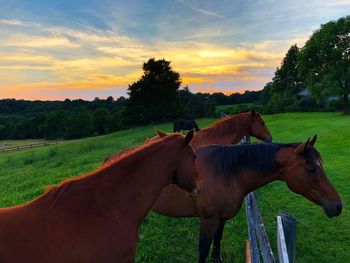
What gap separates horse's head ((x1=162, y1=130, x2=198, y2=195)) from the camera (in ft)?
11.7

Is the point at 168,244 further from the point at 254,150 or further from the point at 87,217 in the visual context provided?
the point at 87,217

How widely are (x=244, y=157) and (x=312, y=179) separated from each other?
933mm

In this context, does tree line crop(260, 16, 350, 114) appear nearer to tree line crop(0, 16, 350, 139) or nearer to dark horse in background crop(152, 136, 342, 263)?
tree line crop(0, 16, 350, 139)


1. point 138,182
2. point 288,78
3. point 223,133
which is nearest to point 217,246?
point 223,133

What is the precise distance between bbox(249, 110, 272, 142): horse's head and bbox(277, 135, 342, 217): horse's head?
10.9 feet

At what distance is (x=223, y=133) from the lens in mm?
7031

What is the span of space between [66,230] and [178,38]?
18.1 meters

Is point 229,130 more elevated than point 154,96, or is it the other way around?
point 154,96

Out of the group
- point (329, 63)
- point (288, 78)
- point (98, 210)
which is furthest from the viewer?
point (288, 78)

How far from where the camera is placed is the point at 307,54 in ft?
139

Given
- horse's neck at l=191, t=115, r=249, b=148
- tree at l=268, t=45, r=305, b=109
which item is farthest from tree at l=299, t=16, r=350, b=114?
horse's neck at l=191, t=115, r=249, b=148

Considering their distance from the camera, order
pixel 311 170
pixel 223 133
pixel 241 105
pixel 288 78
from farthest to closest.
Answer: pixel 288 78 → pixel 241 105 → pixel 223 133 → pixel 311 170

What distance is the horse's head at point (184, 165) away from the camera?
3.57m

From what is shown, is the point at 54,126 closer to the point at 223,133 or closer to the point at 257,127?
the point at 257,127
